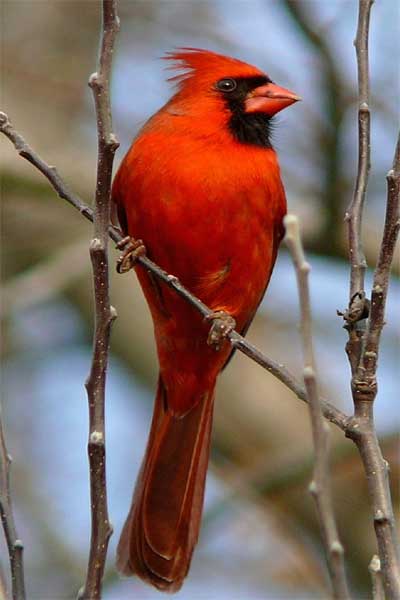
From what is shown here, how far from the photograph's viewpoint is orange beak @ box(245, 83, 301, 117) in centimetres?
394

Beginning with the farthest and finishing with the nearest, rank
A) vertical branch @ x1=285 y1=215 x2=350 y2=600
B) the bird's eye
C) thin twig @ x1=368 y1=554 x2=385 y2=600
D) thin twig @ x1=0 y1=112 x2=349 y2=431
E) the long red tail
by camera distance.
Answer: the bird's eye < the long red tail < thin twig @ x1=0 y1=112 x2=349 y2=431 < thin twig @ x1=368 y1=554 x2=385 y2=600 < vertical branch @ x1=285 y1=215 x2=350 y2=600

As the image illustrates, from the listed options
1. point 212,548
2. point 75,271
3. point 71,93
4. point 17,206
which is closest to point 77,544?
point 212,548

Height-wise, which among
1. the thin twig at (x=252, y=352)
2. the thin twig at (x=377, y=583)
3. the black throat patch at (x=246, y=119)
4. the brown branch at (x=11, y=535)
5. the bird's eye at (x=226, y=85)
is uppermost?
the bird's eye at (x=226, y=85)

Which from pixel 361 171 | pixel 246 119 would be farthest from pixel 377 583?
pixel 246 119

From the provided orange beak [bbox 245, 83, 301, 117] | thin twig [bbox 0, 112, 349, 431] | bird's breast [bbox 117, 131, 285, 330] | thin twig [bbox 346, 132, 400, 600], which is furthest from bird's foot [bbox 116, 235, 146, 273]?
thin twig [bbox 346, 132, 400, 600]

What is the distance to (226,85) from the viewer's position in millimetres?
4008

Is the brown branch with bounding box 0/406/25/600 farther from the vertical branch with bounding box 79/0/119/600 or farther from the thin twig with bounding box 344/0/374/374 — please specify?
the thin twig with bounding box 344/0/374/374

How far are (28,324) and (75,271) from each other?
1681 millimetres

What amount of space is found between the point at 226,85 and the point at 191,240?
27.3 inches

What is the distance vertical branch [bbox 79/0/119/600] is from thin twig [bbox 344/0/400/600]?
523mm

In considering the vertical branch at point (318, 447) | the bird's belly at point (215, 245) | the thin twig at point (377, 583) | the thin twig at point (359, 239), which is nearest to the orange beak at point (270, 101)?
the bird's belly at point (215, 245)

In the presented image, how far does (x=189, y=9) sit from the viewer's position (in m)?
6.49

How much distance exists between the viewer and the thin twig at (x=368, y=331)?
219cm

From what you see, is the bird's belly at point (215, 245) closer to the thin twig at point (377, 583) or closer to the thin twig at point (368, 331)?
the thin twig at point (368, 331)
